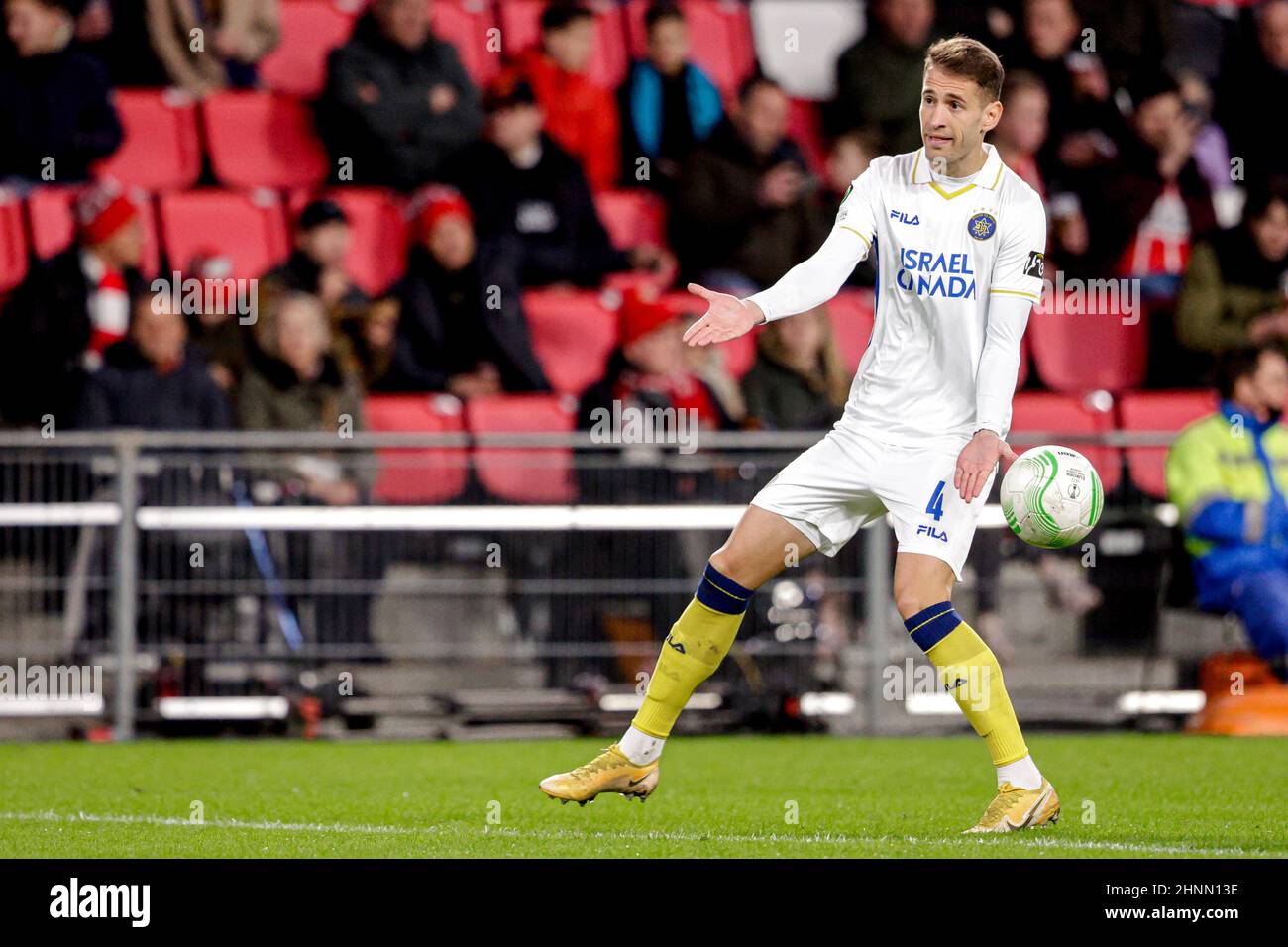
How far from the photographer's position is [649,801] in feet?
25.9

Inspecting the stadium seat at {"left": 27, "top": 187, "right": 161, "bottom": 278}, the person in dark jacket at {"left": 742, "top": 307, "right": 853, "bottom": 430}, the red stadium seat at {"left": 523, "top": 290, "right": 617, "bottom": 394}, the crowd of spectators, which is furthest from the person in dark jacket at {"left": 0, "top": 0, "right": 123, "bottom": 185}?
the person in dark jacket at {"left": 742, "top": 307, "right": 853, "bottom": 430}

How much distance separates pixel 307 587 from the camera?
36.2 ft

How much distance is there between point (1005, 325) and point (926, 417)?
1.30 feet

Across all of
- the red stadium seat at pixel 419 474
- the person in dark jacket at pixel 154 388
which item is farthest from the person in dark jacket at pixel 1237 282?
the person in dark jacket at pixel 154 388

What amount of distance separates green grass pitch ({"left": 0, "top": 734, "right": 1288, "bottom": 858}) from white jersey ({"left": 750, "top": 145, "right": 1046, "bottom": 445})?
138cm

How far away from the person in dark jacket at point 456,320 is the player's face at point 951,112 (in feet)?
20.5

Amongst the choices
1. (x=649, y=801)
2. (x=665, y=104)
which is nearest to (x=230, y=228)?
(x=665, y=104)

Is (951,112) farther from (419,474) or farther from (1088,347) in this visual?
(1088,347)

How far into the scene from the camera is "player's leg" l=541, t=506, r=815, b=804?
7.11m

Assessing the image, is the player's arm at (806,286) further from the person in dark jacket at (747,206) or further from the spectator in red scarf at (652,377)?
the person in dark jacket at (747,206)

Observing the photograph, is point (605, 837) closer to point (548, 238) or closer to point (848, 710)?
point (848, 710)

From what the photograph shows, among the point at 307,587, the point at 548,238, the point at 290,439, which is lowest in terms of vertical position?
the point at 307,587
